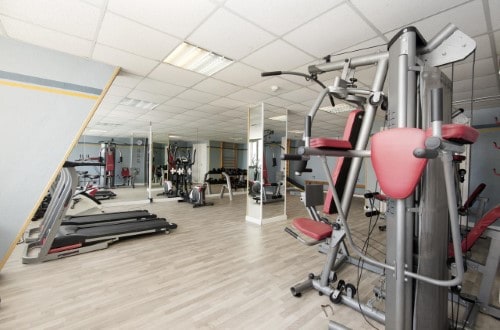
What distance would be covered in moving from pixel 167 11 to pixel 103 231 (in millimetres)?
3232

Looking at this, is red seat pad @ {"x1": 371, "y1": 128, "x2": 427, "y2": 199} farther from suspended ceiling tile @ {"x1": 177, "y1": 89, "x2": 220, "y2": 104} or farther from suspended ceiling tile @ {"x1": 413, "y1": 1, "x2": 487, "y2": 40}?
suspended ceiling tile @ {"x1": 177, "y1": 89, "x2": 220, "y2": 104}

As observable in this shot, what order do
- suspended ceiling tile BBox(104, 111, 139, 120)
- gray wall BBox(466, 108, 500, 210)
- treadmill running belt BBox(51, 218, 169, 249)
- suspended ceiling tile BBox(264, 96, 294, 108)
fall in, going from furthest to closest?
suspended ceiling tile BBox(104, 111, 139, 120), gray wall BBox(466, 108, 500, 210), suspended ceiling tile BBox(264, 96, 294, 108), treadmill running belt BBox(51, 218, 169, 249)

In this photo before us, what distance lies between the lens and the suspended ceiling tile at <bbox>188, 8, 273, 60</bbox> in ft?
7.01

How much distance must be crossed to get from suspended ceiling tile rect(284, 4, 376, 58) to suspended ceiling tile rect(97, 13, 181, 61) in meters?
1.37

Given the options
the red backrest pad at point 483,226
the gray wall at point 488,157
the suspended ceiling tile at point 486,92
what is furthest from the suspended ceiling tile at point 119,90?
the gray wall at point 488,157

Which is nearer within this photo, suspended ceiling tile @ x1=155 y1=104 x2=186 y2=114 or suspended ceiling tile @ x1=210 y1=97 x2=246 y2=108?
suspended ceiling tile @ x1=210 y1=97 x2=246 y2=108

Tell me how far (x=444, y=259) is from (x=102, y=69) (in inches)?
165

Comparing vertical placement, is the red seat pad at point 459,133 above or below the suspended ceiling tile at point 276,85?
below

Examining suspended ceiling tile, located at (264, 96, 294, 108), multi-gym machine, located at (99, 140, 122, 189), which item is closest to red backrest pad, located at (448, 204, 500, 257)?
suspended ceiling tile, located at (264, 96, 294, 108)

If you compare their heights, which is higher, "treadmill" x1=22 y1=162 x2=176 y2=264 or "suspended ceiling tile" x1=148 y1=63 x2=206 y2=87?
"suspended ceiling tile" x1=148 y1=63 x2=206 y2=87

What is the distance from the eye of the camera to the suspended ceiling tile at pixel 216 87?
373 centimetres

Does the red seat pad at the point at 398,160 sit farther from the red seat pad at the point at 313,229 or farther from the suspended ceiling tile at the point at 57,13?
the suspended ceiling tile at the point at 57,13

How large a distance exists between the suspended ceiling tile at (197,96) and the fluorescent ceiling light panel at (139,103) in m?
1.10

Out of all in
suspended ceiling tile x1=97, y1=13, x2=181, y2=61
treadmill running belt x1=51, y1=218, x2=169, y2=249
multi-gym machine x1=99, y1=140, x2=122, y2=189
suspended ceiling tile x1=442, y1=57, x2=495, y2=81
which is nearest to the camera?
suspended ceiling tile x1=97, y1=13, x2=181, y2=61
